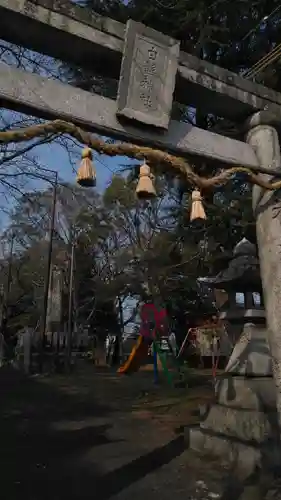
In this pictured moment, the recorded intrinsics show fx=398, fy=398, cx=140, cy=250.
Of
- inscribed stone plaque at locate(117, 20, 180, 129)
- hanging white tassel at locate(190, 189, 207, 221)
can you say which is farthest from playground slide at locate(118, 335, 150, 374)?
inscribed stone plaque at locate(117, 20, 180, 129)

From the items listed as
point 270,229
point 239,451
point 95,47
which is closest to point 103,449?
point 239,451

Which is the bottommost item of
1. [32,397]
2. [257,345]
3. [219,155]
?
[32,397]

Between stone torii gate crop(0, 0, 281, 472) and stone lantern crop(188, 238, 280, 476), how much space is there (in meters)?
1.93

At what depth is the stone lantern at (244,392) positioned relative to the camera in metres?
5.38

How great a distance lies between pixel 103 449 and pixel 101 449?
1.3 inches

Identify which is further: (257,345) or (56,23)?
(257,345)

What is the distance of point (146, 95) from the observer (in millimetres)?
3625

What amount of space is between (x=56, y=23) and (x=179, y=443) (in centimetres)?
627

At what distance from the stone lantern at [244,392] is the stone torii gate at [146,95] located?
193 centimetres

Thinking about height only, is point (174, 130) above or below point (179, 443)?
above

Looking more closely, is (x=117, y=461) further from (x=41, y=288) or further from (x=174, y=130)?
(x=41, y=288)

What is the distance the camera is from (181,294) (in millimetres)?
22062

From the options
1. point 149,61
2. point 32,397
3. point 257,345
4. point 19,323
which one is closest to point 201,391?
point 32,397

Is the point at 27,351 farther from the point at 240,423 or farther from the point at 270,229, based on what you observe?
the point at 270,229
